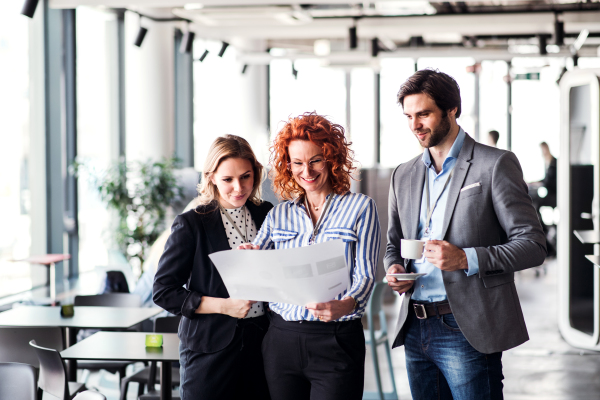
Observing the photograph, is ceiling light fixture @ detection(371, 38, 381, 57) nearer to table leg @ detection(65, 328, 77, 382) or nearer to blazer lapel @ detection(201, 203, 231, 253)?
table leg @ detection(65, 328, 77, 382)

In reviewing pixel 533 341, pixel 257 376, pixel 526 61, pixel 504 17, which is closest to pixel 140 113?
pixel 504 17

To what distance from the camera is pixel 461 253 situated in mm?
1834

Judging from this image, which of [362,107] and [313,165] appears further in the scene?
[362,107]

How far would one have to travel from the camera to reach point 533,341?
5.74m

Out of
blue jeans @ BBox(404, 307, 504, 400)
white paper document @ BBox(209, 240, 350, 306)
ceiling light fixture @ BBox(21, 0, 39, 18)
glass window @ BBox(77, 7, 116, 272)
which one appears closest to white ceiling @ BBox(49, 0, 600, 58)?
glass window @ BBox(77, 7, 116, 272)

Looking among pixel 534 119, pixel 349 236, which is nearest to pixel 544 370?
pixel 349 236

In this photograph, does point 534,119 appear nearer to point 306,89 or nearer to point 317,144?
point 306,89

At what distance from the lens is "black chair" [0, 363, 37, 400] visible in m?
2.35

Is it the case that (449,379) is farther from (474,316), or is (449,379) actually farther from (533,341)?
(533,341)

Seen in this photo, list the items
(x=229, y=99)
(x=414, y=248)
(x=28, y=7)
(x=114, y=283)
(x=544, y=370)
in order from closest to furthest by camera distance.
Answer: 1. (x=414, y=248)
2. (x=28, y=7)
3. (x=114, y=283)
4. (x=544, y=370)
5. (x=229, y=99)

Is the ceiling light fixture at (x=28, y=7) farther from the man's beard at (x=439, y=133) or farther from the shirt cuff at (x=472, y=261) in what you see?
the shirt cuff at (x=472, y=261)

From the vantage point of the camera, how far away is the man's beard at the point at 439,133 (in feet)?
6.40

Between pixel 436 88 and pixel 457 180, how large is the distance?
0.30m

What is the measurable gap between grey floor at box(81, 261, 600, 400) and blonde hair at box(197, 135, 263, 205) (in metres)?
2.79
